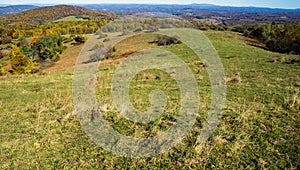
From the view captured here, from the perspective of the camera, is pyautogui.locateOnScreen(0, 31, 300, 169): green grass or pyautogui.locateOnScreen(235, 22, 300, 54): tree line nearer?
pyautogui.locateOnScreen(0, 31, 300, 169): green grass

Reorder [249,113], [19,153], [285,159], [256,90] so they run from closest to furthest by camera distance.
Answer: [285,159], [19,153], [249,113], [256,90]

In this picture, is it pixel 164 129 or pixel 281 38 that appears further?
pixel 281 38

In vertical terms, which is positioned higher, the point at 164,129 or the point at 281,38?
the point at 281,38

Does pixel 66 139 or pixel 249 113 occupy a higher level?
pixel 249 113

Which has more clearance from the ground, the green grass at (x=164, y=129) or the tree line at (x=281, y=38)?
the tree line at (x=281, y=38)

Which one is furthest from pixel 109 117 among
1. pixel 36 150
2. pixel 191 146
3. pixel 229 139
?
pixel 229 139

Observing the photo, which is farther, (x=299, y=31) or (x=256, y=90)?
(x=299, y=31)

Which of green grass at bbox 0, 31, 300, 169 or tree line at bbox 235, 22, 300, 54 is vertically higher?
tree line at bbox 235, 22, 300, 54

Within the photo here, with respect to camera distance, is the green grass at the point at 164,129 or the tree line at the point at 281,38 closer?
the green grass at the point at 164,129

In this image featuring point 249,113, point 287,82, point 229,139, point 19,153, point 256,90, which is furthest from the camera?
point 287,82

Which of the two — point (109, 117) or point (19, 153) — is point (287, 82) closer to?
point (109, 117)
